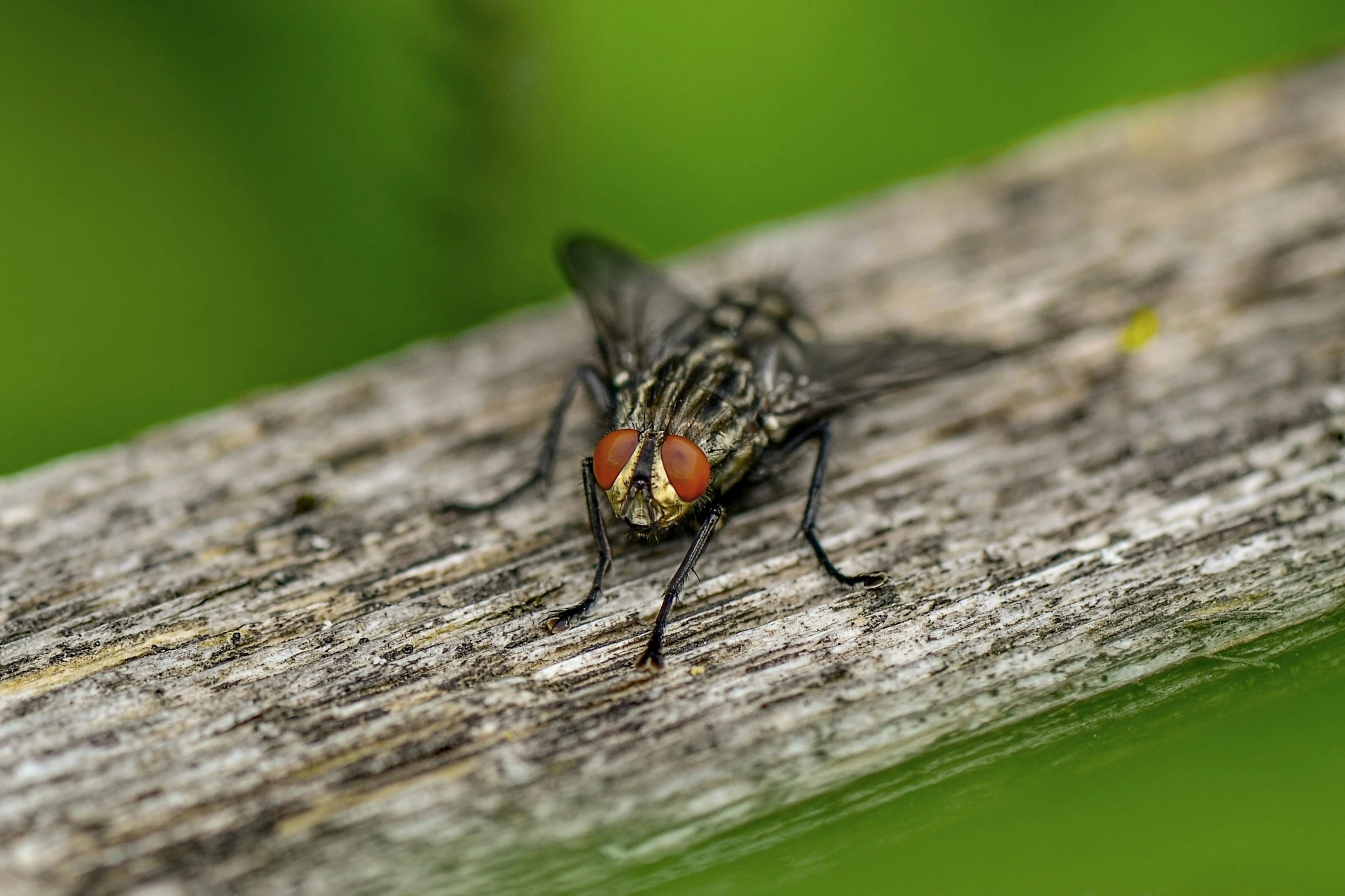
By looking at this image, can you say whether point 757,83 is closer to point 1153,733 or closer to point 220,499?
point 220,499

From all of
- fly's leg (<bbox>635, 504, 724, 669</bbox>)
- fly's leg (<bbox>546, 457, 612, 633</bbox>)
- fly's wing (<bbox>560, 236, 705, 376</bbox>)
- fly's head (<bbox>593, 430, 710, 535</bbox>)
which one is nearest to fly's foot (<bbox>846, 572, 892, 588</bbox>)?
fly's leg (<bbox>635, 504, 724, 669</bbox>)

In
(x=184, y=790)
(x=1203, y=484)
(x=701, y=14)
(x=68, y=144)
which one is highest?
(x=68, y=144)

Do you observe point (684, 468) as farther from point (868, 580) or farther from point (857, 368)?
point (857, 368)

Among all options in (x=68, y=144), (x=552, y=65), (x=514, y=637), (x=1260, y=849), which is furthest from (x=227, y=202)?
(x=1260, y=849)

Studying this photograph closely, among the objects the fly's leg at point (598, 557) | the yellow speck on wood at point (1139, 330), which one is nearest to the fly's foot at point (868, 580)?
the fly's leg at point (598, 557)

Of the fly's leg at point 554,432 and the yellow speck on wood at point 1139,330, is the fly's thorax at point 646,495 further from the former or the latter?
the yellow speck on wood at point 1139,330

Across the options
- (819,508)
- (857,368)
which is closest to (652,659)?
(819,508)
